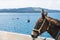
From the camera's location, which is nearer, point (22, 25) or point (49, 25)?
point (49, 25)

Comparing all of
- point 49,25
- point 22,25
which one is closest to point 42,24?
point 49,25

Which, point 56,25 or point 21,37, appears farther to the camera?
point 21,37

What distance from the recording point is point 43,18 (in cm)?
347

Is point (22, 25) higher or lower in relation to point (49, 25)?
lower

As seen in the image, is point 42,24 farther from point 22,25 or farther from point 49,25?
point 22,25

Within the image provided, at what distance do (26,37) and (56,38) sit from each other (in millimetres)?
3895

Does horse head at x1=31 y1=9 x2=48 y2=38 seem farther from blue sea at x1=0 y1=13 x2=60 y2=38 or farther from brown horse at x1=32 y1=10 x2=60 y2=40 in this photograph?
blue sea at x1=0 y1=13 x2=60 y2=38

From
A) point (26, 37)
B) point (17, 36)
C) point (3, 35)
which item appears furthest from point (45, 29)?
point (3, 35)

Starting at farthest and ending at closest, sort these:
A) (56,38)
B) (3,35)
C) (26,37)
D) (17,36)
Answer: (3,35)
(17,36)
(26,37)
(56,38)

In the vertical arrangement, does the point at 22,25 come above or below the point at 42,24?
below

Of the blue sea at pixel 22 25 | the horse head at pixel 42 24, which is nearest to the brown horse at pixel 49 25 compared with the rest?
the horse head at pixel 42 24

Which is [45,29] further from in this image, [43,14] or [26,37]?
[26,37]

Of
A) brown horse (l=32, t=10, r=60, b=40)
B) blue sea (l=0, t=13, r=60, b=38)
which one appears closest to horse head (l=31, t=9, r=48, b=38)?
brown horse (l=32, t=10, r=60, b=40)

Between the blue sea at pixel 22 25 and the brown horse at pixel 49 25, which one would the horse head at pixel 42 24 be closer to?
the brown horse at pixel 49 25
